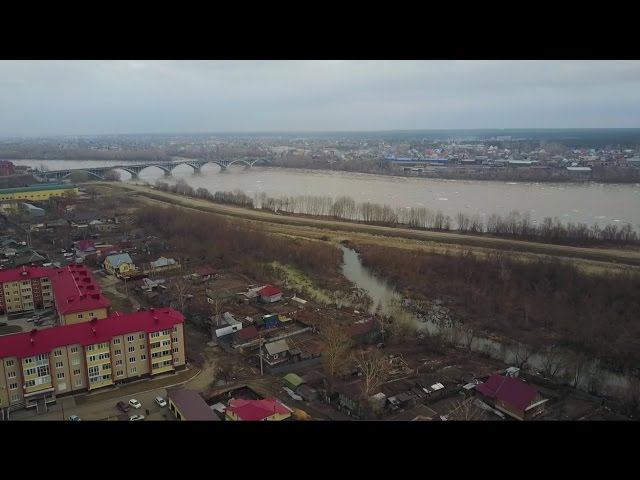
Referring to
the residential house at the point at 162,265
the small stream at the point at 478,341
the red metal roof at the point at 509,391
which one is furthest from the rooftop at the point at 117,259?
the red metal roof at the point at 509,391

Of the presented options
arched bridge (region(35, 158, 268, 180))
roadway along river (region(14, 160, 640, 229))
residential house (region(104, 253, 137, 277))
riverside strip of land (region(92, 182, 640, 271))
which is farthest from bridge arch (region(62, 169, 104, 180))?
residential house (region(104, 253, 137, 277))

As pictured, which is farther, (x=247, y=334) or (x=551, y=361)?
(x=247, y=334)

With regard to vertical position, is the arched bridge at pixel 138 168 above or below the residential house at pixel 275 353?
above

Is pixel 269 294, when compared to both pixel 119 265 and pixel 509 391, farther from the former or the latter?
pixel 509 391

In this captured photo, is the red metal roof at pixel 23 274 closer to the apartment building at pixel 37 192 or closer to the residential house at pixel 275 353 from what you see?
the residential house at pixel 275 353

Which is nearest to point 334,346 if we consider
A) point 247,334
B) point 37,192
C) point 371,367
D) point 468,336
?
point 371,367
